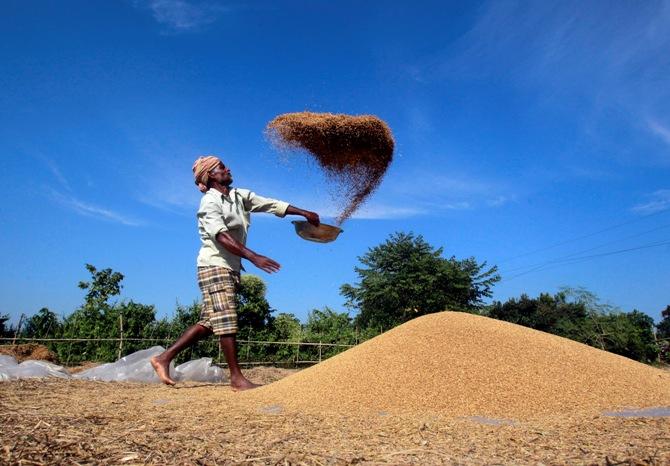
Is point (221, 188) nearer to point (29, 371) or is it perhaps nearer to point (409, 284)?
point (29, 371)

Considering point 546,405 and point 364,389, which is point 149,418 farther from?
point 546,405

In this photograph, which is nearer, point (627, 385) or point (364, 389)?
point (364, 389)

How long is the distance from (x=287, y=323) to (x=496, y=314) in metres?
18.7

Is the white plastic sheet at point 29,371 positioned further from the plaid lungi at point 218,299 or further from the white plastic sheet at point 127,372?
the plaid lungi at point 218,299

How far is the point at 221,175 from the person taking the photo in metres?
3.65

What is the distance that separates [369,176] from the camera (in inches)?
190

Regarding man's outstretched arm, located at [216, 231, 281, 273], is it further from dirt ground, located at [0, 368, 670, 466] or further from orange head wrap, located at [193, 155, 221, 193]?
dirt ground, located at [0, 368, 670, 466]

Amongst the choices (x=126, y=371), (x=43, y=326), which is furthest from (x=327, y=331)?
(x=126, y=371)

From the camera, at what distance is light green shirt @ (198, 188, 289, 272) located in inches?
132

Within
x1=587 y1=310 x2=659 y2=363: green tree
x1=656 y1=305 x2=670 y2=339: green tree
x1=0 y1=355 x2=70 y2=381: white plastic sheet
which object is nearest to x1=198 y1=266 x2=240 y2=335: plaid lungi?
x1=0 y1=355 x2=70 y2=381: white plastic sheet

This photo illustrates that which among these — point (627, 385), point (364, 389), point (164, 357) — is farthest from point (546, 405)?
point (164, 357)

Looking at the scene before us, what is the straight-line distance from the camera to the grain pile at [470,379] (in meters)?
2.59

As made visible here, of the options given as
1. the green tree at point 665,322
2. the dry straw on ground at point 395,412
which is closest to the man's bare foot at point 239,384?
the dry straw on ground at point 395,412

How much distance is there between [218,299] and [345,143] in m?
2.08
